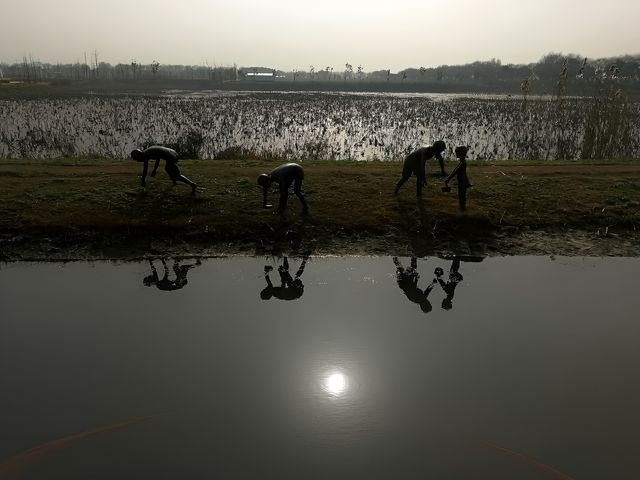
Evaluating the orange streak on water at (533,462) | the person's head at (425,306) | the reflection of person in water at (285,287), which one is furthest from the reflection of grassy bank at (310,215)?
the orange streak on water at (533,462)

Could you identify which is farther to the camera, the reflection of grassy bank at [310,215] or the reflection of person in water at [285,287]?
the reflection of grassy bank at [310,215]

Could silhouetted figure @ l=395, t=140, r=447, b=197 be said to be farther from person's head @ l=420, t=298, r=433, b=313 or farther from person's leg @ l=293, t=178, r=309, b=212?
person's head @ l=420, t=298, r=433, b=313

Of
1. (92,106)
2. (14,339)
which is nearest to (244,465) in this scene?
(14,339)

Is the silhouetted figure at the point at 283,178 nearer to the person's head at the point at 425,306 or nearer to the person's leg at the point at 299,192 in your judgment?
the person's leg at the point at 299,192

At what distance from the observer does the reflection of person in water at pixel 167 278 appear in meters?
9.46

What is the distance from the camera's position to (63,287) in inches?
362

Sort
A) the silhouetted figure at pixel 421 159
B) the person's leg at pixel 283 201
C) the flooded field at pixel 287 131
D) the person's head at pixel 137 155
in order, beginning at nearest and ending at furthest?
the person's leg at pixel 283 201 < the silhouetted figure at pixel 421 159 < the person's head at pixel 137 155 < the flooded field at pixel 287 131

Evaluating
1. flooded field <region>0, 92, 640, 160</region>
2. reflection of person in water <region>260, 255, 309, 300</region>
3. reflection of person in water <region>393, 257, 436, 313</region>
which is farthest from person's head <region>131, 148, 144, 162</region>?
flooded field <region>0, 92, 640, 160</region>

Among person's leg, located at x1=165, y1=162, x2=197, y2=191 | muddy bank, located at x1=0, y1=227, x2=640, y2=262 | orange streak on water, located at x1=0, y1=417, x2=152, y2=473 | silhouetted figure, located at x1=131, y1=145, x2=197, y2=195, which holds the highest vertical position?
silhouetted figure, located at x1=131, y1=145, x2=197, y2=195

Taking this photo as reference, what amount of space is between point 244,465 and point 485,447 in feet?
8.14

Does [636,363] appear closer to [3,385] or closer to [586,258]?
[586,258]

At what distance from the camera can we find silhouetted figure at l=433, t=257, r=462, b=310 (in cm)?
891

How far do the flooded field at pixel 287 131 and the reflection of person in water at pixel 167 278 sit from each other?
10.4m

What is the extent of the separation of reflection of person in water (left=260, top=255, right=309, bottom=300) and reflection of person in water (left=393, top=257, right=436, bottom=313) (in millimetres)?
1941
